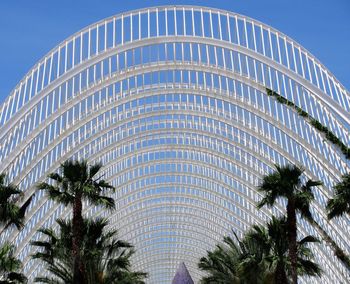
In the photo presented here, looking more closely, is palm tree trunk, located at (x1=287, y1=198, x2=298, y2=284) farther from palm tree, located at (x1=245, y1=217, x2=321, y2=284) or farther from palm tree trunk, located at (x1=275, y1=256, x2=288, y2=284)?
palm tree trunk, located at (x1=275, y1=256, x2=288, y2=284)

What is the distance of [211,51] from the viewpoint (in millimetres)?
41375

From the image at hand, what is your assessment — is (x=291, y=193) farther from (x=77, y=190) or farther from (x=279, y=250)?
(x=77, y=190)

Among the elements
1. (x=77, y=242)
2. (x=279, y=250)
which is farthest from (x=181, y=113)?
(x=77, y=242)

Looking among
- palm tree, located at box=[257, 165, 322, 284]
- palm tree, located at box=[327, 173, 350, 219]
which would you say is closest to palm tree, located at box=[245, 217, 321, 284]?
palm tree, located at box=[257, 165, 322, 284]

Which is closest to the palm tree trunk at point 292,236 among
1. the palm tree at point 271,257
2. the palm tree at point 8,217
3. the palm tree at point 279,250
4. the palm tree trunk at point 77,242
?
the palm tree at point 279,250

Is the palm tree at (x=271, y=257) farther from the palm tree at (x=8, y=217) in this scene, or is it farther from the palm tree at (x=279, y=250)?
the palm tree at (x=8, y=217)

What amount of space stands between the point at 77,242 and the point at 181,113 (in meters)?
25.7

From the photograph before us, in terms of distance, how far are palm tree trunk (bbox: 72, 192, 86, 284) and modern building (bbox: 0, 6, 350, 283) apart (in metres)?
10.8

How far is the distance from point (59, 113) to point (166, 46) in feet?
24.9

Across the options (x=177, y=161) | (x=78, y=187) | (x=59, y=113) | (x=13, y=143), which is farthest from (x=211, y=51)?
(x=177, y=161)

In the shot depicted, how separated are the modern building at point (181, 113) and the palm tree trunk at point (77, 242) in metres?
10.8

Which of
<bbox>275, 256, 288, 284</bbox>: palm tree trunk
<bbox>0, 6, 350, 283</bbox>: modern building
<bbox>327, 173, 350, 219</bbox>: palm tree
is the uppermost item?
<bbox>0, 6, 350, 283</bbox>: modern building

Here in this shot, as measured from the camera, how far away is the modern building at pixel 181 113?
3788cm

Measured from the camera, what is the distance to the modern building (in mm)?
37875
